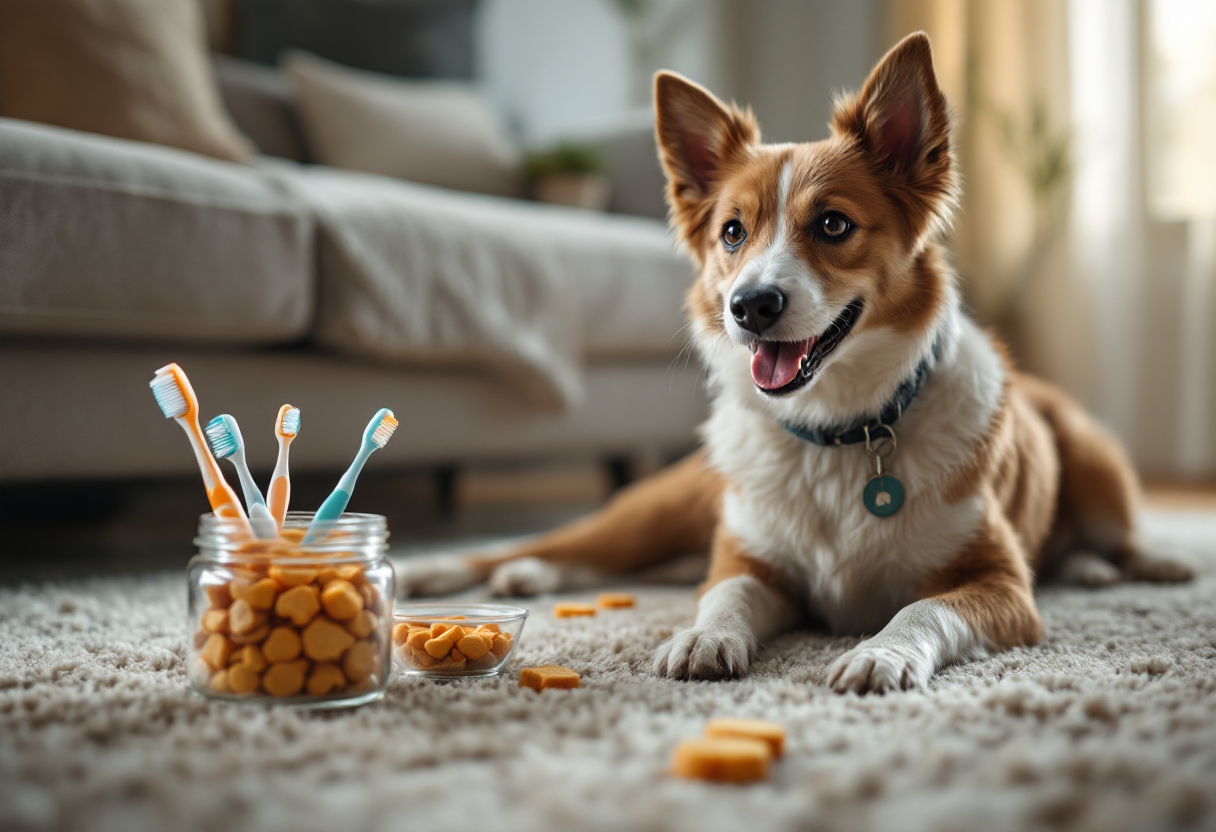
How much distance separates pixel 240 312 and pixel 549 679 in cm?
123

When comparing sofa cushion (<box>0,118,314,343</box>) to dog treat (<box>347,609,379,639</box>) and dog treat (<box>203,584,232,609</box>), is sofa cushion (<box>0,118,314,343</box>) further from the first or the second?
dog treat (<box>347,609,379,639</box>)

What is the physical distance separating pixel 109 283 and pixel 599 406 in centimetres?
145

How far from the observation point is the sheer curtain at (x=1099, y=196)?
13.7 feet

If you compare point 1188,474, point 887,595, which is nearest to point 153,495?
point 887,595

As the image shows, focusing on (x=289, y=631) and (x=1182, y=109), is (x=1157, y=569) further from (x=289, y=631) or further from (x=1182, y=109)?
(x=1182, y=109)

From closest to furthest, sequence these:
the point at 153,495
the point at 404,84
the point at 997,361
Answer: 1. the point at 997,361
2. the point at 153,495
3. the point at 404,84

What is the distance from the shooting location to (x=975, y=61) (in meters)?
4.49

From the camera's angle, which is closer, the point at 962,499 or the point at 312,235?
the point at 962,499

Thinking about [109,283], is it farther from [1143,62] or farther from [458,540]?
[1143,62]

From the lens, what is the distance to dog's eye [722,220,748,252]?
169cm

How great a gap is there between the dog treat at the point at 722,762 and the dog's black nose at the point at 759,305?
2.33ft

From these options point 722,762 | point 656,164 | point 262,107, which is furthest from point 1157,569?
point 262,107

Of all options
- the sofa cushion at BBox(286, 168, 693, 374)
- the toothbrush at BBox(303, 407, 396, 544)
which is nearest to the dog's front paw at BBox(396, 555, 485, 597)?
the sofa cushion at BBox(286, 168, 693, 374)

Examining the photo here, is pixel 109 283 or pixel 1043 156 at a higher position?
pixel 1043 156
